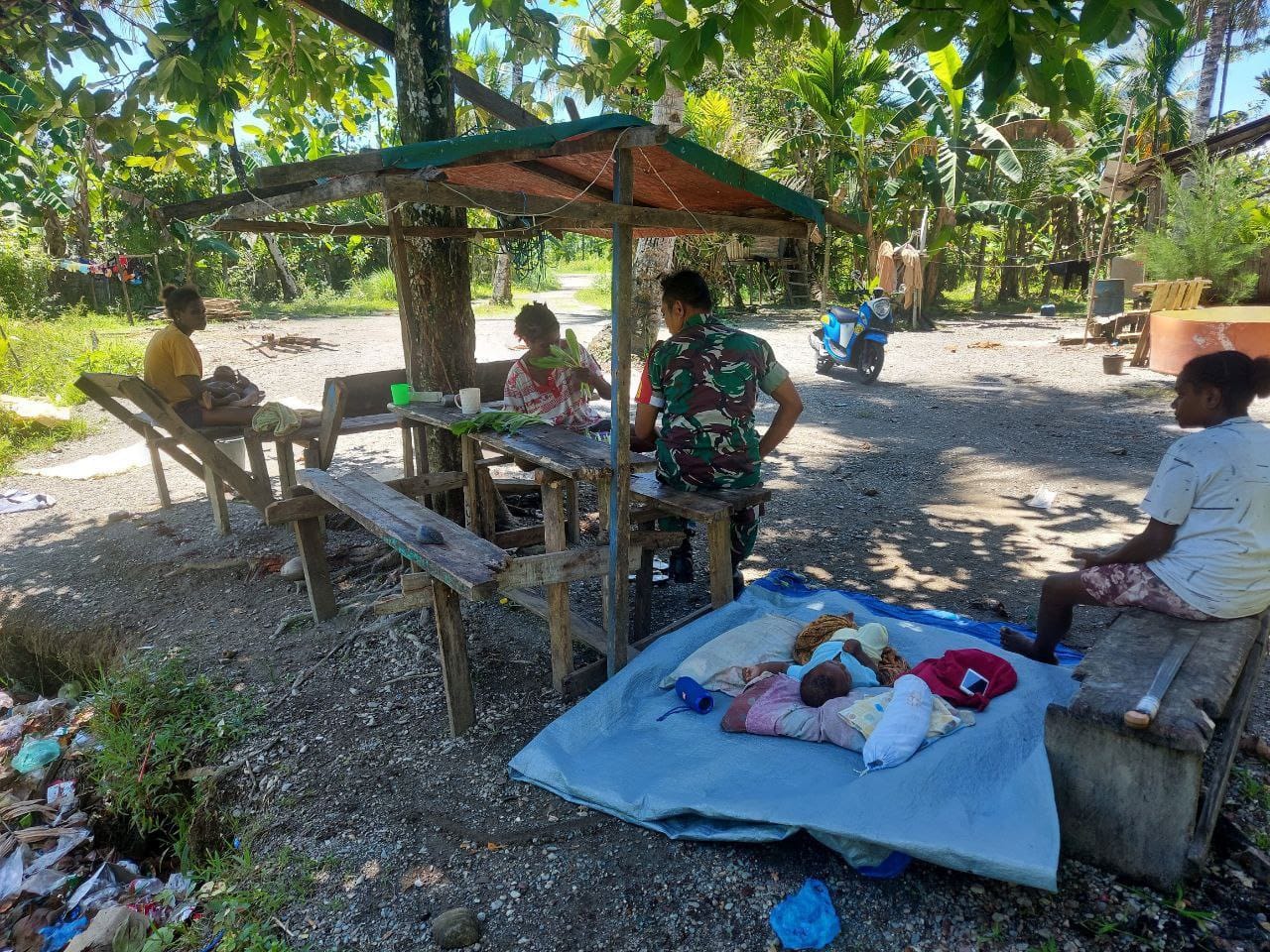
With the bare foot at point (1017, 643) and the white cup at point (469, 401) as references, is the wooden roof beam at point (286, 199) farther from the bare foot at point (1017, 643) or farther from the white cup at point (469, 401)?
the bare foot at point (1017, 643)

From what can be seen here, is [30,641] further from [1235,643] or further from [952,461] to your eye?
[952,461]

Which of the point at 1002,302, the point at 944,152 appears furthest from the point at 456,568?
the point at 1002,302

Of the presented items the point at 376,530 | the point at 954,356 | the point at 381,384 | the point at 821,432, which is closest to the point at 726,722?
the point at 376,530

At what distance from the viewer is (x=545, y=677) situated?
3848 mm

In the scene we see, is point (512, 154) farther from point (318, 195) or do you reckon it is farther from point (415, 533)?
point (415, 533)

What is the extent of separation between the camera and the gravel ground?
238cm

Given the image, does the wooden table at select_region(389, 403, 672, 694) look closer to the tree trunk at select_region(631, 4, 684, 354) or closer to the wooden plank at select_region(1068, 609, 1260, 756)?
the wooden plank at select_region(1068, 609, 1260, 756)

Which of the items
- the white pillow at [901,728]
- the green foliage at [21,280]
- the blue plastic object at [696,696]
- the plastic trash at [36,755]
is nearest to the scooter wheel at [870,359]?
the blue plastic object at [696,696]

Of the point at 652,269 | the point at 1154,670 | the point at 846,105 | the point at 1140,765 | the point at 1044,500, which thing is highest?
the point at 846,105

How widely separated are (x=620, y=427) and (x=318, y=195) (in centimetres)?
148

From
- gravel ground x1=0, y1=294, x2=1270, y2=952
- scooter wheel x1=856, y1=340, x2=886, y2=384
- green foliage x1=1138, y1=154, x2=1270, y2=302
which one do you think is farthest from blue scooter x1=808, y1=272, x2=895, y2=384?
green foliage x1=1138, y1=154, x2=1270, y2=302

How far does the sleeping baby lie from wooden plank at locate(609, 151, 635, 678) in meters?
0.63

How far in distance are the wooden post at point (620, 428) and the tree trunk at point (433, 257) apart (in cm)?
189

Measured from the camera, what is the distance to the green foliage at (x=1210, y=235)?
12531mm
